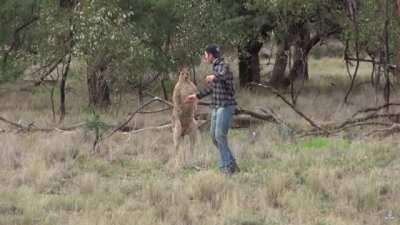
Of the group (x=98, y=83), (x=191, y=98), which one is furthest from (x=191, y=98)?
(x=98, y=83)

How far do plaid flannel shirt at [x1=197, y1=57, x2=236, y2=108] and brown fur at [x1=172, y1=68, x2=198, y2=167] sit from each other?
3.86 feet

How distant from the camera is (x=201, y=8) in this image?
1912 cm

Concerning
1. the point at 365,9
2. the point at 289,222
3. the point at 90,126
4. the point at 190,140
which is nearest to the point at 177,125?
the point at 190,140

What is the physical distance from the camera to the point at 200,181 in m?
9.05

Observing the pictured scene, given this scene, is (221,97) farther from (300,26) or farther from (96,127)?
(300,26)

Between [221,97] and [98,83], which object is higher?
[221,97]

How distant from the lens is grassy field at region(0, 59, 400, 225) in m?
7.79

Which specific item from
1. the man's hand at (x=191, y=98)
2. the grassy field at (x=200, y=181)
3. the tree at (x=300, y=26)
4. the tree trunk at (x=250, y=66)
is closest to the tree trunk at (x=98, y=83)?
the grassy field at (x=200, y=181)

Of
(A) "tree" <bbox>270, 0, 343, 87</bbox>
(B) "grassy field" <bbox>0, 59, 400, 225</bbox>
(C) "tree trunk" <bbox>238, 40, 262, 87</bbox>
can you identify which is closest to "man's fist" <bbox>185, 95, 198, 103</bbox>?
(B) "grassy field" <bbox>0, 59, 400, 225</bbox>

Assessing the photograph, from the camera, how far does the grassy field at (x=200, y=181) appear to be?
7793 millimetres

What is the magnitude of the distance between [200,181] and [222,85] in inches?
58.5

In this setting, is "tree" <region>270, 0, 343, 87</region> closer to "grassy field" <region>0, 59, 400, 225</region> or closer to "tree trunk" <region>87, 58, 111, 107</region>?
"tree trunk" <region>87, 58, 111, 107</region>

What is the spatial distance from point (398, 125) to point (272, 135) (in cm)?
223

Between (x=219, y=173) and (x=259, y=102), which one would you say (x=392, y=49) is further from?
(x=219, y=173)
